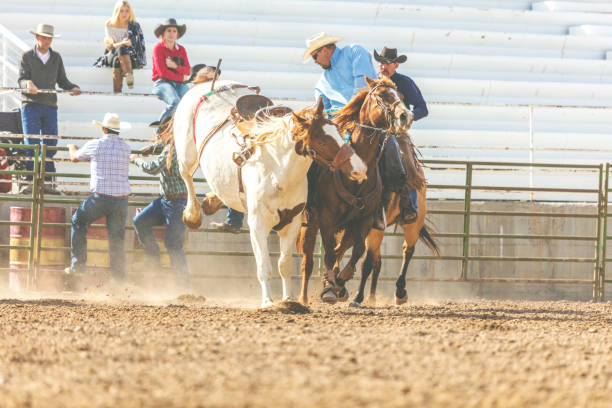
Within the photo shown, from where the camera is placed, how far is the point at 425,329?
5.66m

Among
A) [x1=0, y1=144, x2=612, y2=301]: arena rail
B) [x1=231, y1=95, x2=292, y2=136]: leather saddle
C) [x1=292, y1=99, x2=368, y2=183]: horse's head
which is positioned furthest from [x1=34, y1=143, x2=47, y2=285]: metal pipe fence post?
[x1=292, y1=99, x2=368, y2=183]: horse's head

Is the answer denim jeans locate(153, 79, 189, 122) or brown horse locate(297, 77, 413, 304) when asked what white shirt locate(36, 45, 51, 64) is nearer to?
denim jeans locate(153, 79, 189, 122)

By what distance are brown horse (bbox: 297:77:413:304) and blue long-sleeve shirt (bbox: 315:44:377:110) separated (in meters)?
0.71

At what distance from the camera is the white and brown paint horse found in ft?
20.7

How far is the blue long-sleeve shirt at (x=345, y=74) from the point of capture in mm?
7715

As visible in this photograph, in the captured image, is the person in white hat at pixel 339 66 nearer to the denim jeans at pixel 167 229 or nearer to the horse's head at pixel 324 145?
the horse's head at pixel 324 145

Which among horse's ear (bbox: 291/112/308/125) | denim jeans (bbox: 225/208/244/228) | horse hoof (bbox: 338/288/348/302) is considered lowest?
horse hoof (bbox: 338/288/348/302)

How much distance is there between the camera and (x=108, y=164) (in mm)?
8258

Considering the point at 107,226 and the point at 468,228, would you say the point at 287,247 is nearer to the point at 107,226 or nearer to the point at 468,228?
the point at 107,226

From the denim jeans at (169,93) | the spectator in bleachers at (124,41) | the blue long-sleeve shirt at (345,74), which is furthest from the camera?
the spectator in bleachers at (124,41)

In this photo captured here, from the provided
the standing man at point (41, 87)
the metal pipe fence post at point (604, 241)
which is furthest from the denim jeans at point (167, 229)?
the metal pipe fence post at point (604, 241)

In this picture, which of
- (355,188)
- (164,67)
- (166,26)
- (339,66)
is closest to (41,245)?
(164,67)

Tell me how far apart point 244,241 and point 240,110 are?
3136 millimetres

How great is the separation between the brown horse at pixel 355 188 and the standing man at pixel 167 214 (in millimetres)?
1822
